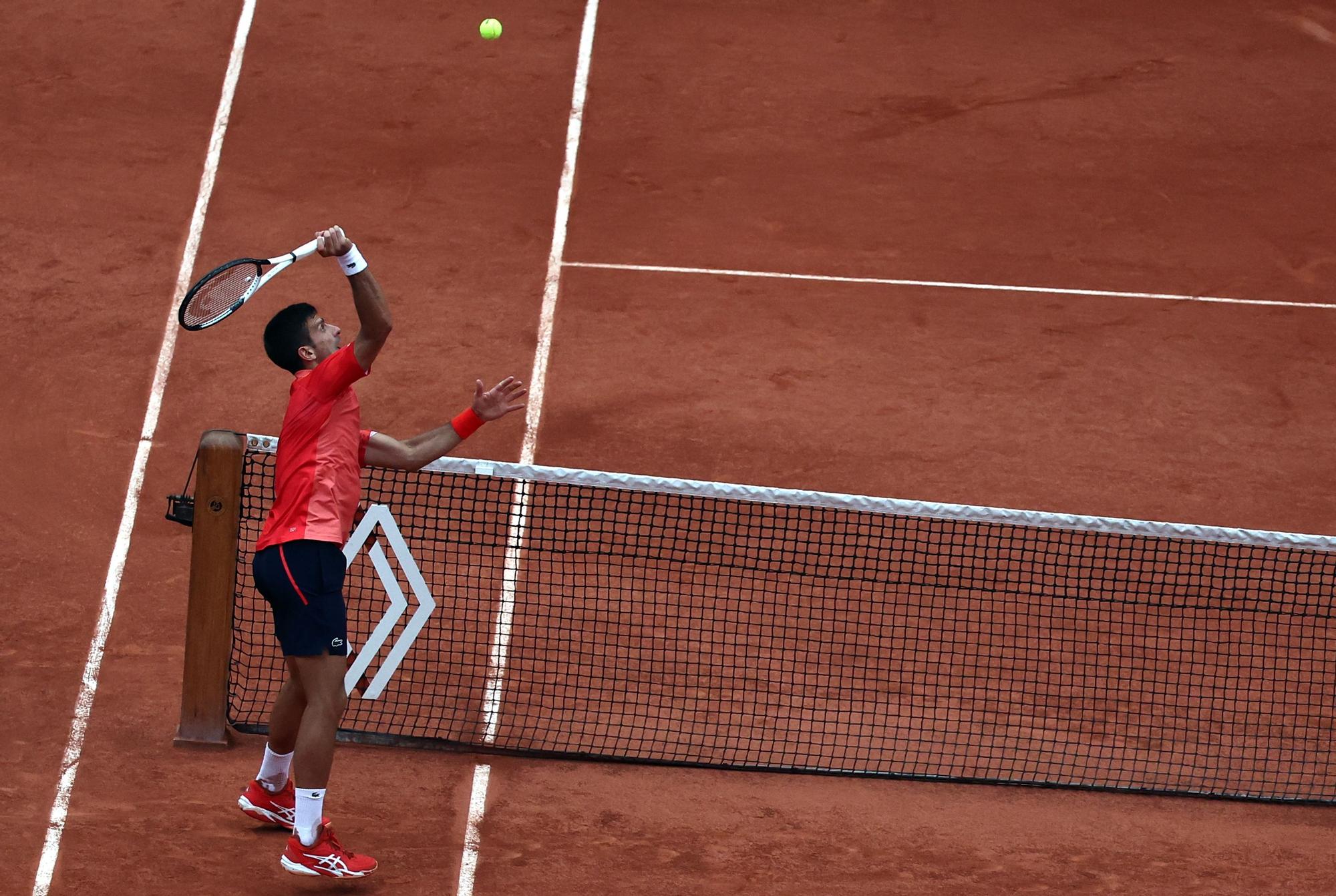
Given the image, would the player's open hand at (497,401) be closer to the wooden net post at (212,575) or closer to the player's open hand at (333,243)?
the player's open hand at (333,243)

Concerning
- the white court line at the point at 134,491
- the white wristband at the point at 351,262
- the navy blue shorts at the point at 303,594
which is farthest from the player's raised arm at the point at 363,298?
the white court line at the point at 134,491

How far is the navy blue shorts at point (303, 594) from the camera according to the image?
20.2 ft

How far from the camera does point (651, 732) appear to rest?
7945 millimetres

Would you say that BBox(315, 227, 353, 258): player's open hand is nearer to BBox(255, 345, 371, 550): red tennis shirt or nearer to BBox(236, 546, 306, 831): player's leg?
BBox(255, 345, 371, 550): red tennis shirt

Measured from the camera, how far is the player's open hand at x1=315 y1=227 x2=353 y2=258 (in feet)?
19.9

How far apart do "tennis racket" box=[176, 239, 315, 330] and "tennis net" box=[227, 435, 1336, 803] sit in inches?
38.2

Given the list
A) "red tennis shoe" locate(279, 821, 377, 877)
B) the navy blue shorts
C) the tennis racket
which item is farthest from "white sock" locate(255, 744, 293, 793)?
the tennis racket

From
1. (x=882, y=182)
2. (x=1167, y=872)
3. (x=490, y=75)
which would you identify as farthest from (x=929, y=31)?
(x=1167, y=872)

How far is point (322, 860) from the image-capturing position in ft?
20.4

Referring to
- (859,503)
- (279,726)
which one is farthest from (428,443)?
(859,503)

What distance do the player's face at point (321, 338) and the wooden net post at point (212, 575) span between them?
39.4 inches

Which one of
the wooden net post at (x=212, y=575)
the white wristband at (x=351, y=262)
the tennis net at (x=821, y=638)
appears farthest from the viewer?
the tennis net at (x=821, y=638)

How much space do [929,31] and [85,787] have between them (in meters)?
11.1

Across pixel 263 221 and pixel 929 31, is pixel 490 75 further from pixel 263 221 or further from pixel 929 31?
pixel 929 31
